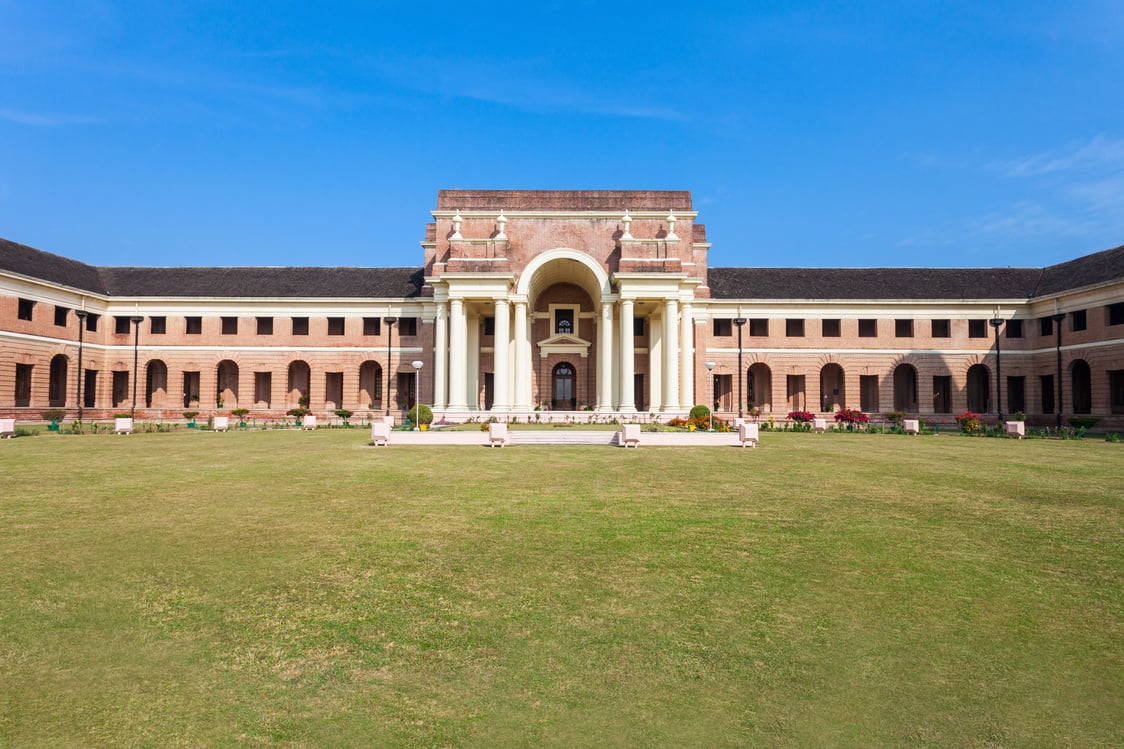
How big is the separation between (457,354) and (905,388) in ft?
103

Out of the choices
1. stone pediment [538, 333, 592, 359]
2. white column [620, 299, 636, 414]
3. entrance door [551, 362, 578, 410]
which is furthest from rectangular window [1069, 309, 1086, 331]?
entrance door [551, 362, 578, 410]

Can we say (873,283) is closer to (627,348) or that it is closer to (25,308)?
(627,348)

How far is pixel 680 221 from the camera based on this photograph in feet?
130

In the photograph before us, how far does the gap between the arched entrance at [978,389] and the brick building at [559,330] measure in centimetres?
14

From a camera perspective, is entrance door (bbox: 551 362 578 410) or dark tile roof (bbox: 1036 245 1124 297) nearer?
dark tile roof (bbox: 1036 245 1124 297)

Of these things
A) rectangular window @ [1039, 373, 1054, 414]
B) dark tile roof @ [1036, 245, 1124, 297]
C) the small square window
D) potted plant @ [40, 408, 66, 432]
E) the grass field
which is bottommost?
the grass field

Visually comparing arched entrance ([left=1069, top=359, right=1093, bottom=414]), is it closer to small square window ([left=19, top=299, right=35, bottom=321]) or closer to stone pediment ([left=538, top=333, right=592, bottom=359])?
stone pediment ([left=538, top=333, right=592, bottom=359])

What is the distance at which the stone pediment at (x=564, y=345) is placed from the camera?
4194 centimetres

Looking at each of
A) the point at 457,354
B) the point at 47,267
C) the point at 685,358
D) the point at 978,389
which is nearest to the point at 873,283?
the point at 978,389

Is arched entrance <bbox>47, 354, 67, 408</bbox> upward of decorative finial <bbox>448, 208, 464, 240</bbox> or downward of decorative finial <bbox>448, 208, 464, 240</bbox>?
downward

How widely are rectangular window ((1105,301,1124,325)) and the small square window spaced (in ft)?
201

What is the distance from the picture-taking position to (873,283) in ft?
148

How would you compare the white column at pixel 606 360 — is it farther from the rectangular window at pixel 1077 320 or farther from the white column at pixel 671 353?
the rectangular window at pixel 1077 320

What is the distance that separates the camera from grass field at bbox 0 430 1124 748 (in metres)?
4.64
